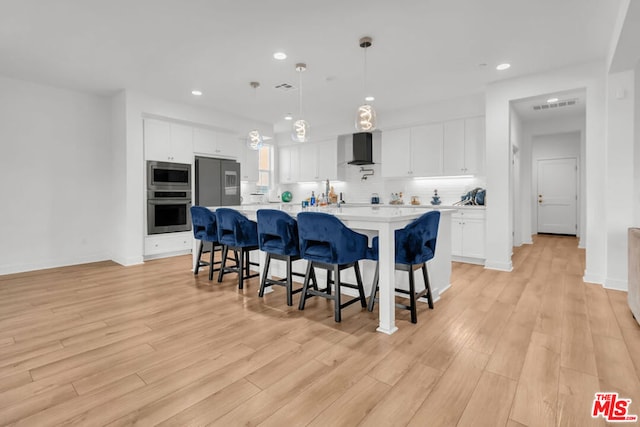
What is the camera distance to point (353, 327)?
2.54 m

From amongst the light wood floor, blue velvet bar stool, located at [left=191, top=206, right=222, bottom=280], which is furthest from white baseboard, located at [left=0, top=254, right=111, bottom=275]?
blue velvet bar stool, located at [left=191, top=206, right=222, bottom=280]

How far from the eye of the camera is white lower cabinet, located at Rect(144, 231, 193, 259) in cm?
535

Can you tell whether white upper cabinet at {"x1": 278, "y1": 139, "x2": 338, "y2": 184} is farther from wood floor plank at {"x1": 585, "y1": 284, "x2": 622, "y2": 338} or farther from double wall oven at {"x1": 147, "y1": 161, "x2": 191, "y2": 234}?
wood floor plank at {"x1": 585, "y1": 284, "x2": 622, "y2": 338}

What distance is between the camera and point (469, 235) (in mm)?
5129

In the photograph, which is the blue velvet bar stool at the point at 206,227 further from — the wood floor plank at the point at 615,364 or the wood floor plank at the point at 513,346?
the wood floor plank at the point at 615,364

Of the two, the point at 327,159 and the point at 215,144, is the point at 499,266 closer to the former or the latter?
the point at 327,159

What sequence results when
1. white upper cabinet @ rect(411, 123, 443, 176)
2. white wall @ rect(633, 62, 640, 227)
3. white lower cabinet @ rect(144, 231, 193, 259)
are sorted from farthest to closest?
white upper cabinet @ rect(411, 123, 443, 176) < white lower cabinet @ rect(144, 231, 193, 259) < white wall @ rect(633, 62, 640, 227)

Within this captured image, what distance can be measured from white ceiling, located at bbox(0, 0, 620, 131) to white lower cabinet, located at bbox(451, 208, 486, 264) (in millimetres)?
1995

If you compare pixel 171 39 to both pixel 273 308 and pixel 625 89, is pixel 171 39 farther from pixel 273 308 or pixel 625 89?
pixel 625 89

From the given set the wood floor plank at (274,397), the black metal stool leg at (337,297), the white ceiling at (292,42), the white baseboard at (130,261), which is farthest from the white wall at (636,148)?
the white baseboard at (130,261)

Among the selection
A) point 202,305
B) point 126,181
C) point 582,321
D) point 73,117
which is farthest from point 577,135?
point 73,117

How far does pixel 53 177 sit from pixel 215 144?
2.59 metres

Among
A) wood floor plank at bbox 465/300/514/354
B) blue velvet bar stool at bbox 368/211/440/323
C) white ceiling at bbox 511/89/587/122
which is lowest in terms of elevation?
wood floor plank at bbox 465/300/514/354

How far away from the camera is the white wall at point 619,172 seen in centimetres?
353
